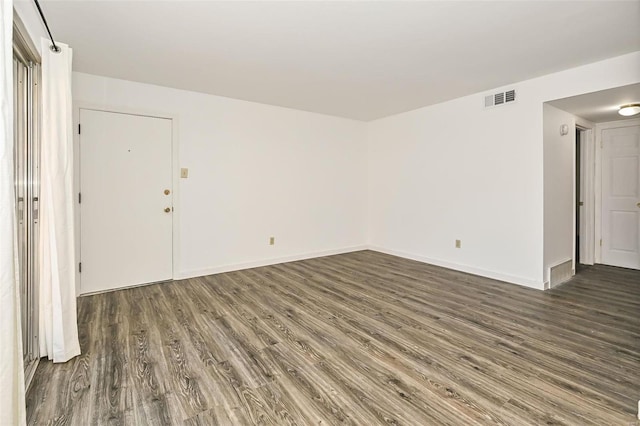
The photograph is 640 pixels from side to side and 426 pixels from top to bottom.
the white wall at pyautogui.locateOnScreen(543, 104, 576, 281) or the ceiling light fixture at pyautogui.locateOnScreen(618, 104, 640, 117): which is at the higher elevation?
the ceiling light fixture at pyautogui.locateOnScreen(618, 104, 640, 117)

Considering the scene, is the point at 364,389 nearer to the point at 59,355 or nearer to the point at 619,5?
the point at 59,355

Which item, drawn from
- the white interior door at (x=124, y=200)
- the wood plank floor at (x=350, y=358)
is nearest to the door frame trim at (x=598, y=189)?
the wood plank floor at (x=350, y=358)

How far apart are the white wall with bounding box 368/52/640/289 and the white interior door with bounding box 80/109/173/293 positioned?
11.8 feet

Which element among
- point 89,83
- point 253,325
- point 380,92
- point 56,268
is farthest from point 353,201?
point 56,268

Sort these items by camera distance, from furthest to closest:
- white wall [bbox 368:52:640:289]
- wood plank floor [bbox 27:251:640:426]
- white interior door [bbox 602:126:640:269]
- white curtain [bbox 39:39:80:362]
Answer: white interior door [bbox 602:126:640:269], white wall [bbox 368:52:640:289], white curtain [bbox 39:39:80:362], wood plank floor [bbox 27:251:640:426]

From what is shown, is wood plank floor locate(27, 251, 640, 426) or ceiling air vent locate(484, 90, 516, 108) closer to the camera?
wood plank floor locate(27, 251, 640, 426)

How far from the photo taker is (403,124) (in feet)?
17.6

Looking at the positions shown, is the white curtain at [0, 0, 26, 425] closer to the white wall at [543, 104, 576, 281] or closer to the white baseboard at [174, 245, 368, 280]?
the white baseboard at [174, 245, 368, 280]

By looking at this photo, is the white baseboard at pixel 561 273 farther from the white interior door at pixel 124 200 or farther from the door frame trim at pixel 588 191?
the white interior door at pixel 124 200

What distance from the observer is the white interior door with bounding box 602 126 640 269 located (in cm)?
460

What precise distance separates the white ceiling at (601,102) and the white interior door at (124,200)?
4.80 meters

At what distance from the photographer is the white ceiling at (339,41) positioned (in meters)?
2.30

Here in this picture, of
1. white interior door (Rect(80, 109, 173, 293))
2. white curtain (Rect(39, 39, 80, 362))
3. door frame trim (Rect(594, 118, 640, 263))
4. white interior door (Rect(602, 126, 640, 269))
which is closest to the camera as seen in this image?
white curtain (Rect(39, 39, 80, 362))

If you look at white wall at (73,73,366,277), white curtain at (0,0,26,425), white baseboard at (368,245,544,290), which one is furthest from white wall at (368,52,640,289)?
white curtain at (0,0,26,425)
